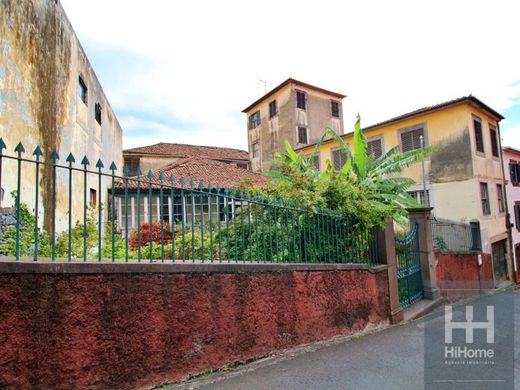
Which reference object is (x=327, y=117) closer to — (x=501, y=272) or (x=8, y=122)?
(x=501, y=272)

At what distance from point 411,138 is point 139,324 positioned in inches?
730

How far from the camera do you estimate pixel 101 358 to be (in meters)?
3.44

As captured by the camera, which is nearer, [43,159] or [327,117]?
[43,159]

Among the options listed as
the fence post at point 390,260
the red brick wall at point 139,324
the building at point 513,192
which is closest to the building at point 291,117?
the building at point 513,192

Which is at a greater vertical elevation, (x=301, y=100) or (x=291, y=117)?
(x=301, y=100)

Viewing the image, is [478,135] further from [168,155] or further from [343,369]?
[168,155]

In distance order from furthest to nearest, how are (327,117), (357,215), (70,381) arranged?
(327,117), (357,215), (70,381)

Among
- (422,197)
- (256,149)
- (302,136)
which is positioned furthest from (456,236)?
(256,149)

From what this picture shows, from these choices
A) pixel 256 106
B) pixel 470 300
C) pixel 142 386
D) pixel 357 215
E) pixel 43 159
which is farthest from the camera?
pixel 256 106

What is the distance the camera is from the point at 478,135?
18188 millimetres

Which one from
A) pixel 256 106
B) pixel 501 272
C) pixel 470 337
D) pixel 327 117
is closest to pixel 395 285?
pixel 470 337

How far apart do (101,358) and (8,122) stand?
17.3 feet

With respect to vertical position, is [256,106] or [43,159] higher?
[256,106]

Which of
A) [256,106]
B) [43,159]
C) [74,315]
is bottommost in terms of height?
[74,315]
